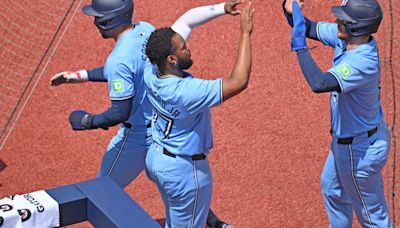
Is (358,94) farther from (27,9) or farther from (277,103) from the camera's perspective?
(27,9)

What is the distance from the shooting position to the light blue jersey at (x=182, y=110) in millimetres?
4996

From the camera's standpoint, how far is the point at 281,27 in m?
8.96

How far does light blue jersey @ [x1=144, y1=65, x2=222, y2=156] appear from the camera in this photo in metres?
5.00

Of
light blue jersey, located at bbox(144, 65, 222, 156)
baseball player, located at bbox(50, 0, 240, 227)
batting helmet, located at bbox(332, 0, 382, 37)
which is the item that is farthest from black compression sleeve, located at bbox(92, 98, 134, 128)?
batting helmet, located at bbox(332, 0, 382, 37)

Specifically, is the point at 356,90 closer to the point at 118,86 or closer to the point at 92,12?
the point at 118,86

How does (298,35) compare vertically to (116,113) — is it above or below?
above

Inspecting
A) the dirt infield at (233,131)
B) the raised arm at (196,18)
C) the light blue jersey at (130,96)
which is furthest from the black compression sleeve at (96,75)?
the dirt infield at (233,131)

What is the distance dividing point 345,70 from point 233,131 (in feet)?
8.65

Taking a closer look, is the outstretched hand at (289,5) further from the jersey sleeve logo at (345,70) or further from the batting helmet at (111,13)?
the batting helmet at (111,13)

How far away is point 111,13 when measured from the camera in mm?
5832

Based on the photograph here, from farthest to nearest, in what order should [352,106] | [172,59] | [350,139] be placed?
1. [350,139]
2. [352,106]
3. [172,59]

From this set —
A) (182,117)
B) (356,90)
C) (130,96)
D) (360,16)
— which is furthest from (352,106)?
(130,96)

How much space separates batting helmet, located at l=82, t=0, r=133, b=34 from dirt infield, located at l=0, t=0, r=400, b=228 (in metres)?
1.86

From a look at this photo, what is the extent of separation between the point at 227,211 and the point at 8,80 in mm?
3125
